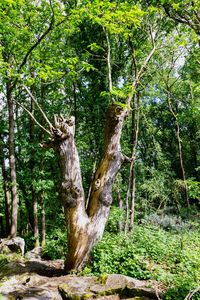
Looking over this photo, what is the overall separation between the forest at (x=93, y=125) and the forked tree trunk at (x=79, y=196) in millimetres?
24

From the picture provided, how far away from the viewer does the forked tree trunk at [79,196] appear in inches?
257

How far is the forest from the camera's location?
258 inches

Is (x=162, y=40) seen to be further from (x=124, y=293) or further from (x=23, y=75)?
(x=124, y=293)

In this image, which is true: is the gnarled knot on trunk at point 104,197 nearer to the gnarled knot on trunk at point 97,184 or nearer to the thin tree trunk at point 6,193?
the gnarled knot on trunk at point 97,184

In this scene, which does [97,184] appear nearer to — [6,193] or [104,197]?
[104,197]

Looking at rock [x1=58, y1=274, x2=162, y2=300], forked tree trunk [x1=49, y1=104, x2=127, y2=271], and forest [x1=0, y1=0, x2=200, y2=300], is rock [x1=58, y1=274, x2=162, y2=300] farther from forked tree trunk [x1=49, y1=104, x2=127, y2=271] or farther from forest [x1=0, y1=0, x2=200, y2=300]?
forked tree trunk [x1=49, y1=104, x2=127, y2=271]

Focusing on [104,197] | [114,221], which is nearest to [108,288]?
[104,197]

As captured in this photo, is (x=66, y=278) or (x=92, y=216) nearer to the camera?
(x=66, y=278)

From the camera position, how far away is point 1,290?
5.47 metres

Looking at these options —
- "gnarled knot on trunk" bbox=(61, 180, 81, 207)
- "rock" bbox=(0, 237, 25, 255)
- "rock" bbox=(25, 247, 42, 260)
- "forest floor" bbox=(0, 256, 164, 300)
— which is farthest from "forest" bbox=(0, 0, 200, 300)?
"rock" bbox=(0, 237, 25, 255)

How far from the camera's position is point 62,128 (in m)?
6.83

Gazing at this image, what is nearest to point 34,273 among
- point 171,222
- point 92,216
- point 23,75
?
point 92,216

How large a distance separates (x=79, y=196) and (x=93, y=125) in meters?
8.66

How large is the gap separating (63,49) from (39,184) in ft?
18.3
